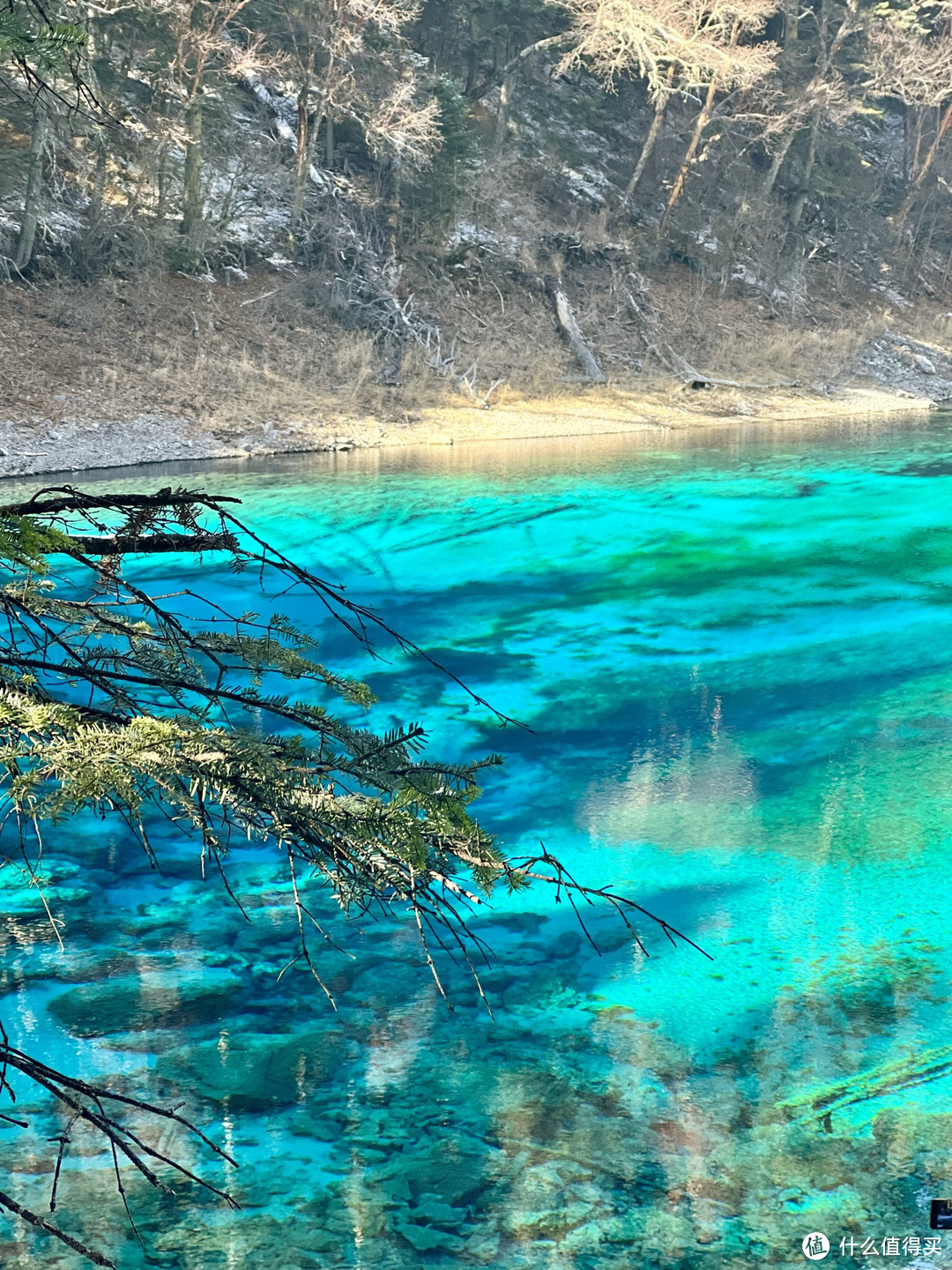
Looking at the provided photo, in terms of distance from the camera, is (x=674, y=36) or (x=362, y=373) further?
(x=674, y=36)

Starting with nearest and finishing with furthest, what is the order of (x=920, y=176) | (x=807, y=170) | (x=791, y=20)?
(x=791, y=20) → (x=807, y=170) → (x=920, y=176)

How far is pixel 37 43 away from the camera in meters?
3.42

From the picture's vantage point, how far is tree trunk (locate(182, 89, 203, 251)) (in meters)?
22.7

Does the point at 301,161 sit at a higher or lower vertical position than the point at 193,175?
higher

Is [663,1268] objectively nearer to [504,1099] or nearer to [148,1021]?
[504,1099]

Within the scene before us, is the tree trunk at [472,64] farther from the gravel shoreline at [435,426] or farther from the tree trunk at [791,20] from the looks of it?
the gravel shoreline at [435,426]

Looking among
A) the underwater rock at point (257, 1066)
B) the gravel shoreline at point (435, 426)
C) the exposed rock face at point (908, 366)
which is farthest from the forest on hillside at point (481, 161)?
the underwater rock at point (257, 1066)

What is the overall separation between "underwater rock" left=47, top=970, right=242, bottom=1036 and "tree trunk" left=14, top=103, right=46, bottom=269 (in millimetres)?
18444

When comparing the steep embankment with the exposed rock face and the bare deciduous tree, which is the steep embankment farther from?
the bare deciduous tree

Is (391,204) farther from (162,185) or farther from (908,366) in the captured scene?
(908,366)

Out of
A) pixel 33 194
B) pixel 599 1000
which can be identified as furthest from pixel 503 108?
pixel 599 1000

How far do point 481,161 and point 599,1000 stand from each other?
28753mm

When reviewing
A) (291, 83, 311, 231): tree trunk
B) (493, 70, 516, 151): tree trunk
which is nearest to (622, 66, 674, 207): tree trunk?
(493, 70, 516, 151): tree trunk

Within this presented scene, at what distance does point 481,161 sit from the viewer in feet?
100
